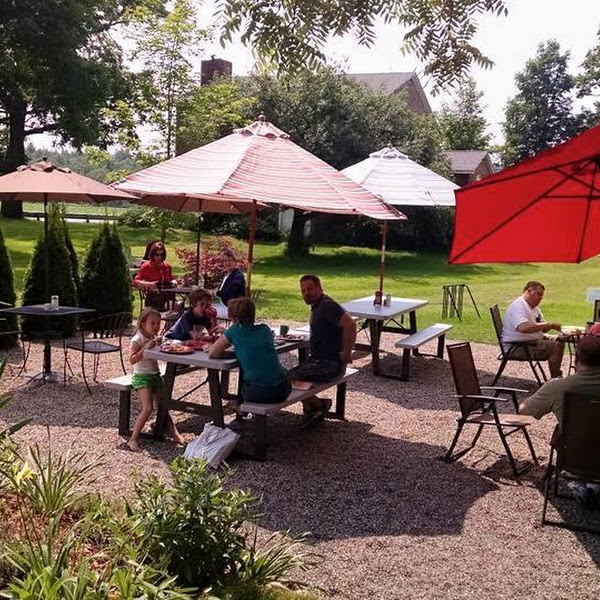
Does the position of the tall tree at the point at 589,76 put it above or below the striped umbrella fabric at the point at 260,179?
above

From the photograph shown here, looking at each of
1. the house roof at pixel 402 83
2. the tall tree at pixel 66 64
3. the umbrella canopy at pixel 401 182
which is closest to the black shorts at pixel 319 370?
the umbrella canopy at pixel 401 182

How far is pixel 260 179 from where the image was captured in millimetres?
6172

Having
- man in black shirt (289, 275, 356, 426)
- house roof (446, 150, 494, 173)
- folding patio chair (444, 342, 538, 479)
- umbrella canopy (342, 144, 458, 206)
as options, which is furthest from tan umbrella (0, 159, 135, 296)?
house roof (446, 150, 494, 173)

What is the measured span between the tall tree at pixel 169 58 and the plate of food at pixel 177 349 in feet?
37.0

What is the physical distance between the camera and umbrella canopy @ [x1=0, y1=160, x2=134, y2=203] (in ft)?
27.9

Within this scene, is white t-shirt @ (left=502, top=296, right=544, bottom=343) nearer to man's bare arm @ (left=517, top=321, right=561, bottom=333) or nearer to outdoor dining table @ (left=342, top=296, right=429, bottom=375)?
man's bare arm @ (left=517, top=321, right=561, bottom=333)

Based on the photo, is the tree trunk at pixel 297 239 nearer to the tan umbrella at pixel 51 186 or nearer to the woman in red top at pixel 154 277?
the woman in red top at pixel 154 277

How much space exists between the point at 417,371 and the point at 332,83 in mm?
20976

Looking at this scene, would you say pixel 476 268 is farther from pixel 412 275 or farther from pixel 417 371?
pixel 417 371

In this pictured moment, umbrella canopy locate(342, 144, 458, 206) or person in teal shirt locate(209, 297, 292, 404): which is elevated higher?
umbrella canopy locate(342, 144, 458, 206)

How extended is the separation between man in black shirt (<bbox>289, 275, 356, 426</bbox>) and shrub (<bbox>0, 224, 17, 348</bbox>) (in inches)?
205

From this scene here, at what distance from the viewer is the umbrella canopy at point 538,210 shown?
15.3 feet

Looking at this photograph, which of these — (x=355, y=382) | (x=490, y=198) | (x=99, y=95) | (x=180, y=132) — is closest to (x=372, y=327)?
(x=355, y=382)

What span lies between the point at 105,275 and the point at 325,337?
640cm
